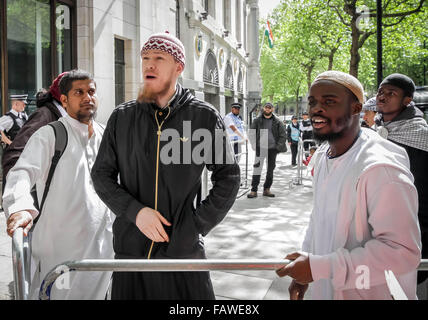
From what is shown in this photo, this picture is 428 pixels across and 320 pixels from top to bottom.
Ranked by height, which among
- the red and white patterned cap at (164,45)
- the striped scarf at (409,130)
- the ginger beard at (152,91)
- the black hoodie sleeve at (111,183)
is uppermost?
the red and white patterned cap at (164,45)

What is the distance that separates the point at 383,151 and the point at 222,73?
26941 mm

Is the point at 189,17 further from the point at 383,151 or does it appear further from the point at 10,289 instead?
the point at 383,151

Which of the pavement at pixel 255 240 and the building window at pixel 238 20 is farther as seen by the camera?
the building window at pixel 238 20

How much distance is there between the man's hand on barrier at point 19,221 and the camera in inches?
85.4

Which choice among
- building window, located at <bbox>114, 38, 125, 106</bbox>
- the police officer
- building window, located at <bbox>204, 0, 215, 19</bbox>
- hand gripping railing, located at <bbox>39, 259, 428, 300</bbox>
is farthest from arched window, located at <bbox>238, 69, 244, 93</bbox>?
hand gripping railing, located at <bbox>39, 259, 428, 300</bbox>

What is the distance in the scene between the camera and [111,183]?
7.82ft

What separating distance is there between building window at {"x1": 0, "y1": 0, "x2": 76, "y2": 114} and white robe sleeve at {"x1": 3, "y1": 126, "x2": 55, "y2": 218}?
22.9 feet

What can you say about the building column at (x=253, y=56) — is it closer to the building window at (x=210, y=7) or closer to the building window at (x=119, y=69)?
the building window at (x=210, y=7)

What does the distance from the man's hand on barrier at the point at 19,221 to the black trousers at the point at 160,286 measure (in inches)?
23.0

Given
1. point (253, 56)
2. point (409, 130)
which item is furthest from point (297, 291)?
point (253, 56)

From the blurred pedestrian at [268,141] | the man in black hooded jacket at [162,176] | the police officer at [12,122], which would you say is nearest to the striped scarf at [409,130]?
the man in black hooded jacket at [162,176]

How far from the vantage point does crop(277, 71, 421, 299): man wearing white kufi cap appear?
5.16 feet

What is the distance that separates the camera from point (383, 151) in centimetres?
173

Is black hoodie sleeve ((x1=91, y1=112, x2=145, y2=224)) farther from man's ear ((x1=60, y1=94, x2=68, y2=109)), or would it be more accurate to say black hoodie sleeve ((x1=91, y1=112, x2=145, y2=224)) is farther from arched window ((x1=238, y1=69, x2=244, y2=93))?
arched window ((x1=238, y1=69, x2=244, y2=93))
